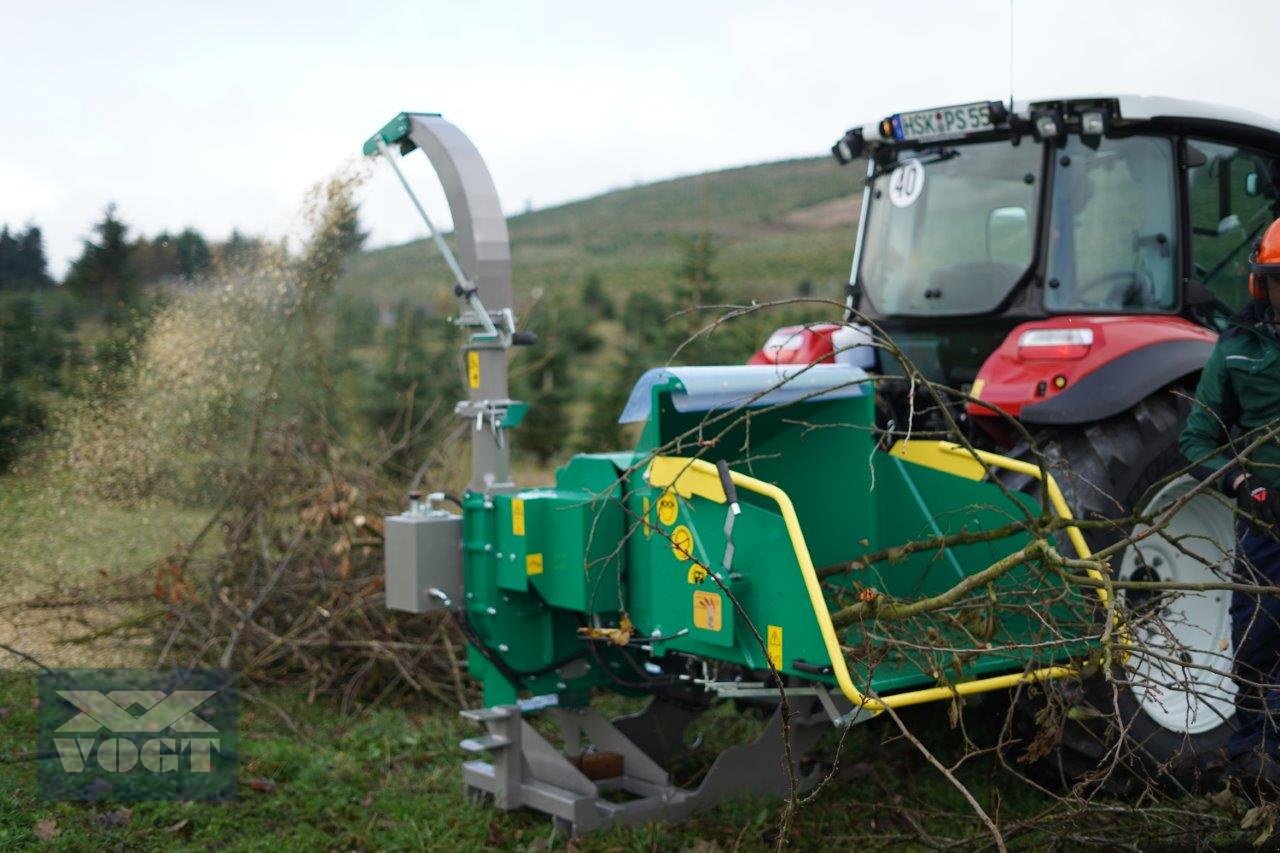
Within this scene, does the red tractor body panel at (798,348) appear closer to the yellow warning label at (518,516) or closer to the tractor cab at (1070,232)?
the tractor cab at (1070,232)

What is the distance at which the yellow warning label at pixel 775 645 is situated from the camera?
12.1 feet

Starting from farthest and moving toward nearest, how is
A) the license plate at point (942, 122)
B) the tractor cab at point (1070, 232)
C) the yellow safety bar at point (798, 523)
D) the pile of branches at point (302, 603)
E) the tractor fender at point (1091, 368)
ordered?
1. the pile of branches at point (302, 603)
2. the license plate at point (942, 122)
3. the tractor cab at point (1070, 232)
4. the tractor fender at point (1091, 368)
5. the yellow safety bar at point (798, 523)

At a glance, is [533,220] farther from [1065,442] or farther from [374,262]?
[1065,442]

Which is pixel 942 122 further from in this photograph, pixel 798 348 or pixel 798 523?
pixel 798 523

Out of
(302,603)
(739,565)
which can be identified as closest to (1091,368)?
(739,565)

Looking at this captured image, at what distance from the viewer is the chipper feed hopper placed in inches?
149

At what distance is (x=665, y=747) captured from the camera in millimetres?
5051

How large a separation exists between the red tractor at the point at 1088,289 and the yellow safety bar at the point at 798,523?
0.15m

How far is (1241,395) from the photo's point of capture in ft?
12.9

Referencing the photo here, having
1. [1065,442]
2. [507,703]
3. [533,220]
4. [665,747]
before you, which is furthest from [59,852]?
[533,220]

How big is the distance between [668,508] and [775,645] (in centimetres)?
58

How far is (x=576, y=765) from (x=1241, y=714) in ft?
7.57
